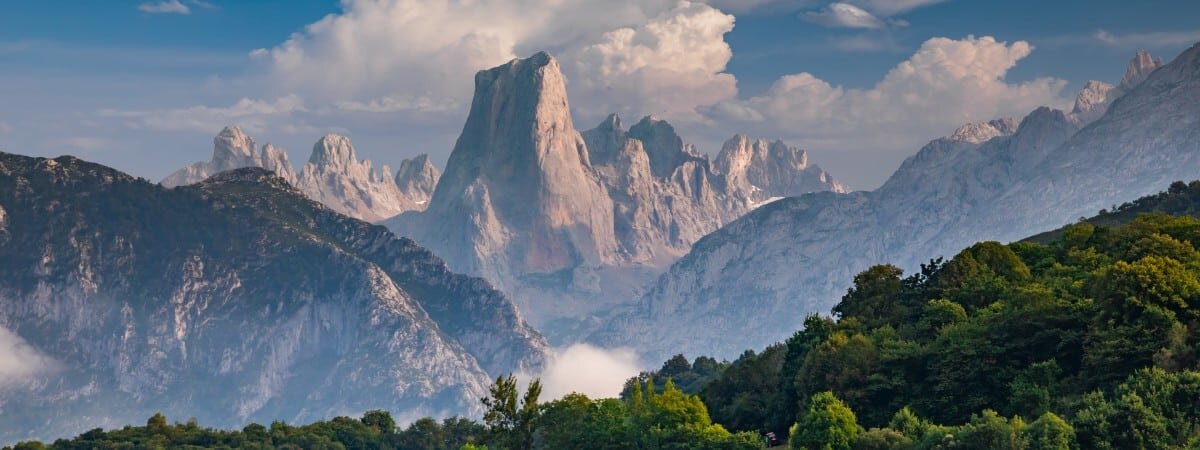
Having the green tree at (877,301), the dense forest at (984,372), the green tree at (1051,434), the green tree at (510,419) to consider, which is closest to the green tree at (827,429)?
the dense forest at (984,372)

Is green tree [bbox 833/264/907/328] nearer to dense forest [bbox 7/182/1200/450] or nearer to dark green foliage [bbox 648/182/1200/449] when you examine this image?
dense forest [bbox 7/182/1200/450]

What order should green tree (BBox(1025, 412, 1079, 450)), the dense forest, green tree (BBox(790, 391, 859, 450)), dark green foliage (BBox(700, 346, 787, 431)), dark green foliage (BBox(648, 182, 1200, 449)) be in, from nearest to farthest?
green tree (BBox(1025, 412, 1079, 450)) < dark green foliage (BBox(648, 182, 1200, 449)) < the dense forest < green tree (BBox(790, 391, 859, 450)) < dark green foliage (BBox(700, 346, 787, 431))

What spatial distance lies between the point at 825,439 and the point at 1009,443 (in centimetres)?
2097

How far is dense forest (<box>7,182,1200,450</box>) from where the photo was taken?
11031cm

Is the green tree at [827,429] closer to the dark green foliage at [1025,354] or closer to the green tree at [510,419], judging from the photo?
the dark green foliage at [1025,354]

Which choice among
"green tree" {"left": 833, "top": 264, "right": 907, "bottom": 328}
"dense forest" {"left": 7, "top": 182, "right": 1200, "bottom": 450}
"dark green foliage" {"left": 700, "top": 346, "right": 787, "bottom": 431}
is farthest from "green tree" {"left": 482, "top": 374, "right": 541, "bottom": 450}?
"green tree" {"left": 833, "top": 264, "right": 907, "bottom": 328}

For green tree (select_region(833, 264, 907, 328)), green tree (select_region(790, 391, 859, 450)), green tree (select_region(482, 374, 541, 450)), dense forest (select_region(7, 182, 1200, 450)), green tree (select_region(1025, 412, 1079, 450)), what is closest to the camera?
green tree (select_region(1025, 412, 1079, 450))

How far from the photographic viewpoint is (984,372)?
137m

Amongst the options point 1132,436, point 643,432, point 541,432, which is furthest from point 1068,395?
point 541,432

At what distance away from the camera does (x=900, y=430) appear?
416ft

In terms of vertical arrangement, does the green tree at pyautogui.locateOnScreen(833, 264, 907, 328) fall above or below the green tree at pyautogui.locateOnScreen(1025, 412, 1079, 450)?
above

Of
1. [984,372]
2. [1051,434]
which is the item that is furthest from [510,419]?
[1051,434]

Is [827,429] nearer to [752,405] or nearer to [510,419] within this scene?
[752,405]

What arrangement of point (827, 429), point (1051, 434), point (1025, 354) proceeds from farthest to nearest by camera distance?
point (1025, 354) → point (827, 429) → point (1051, 434)
